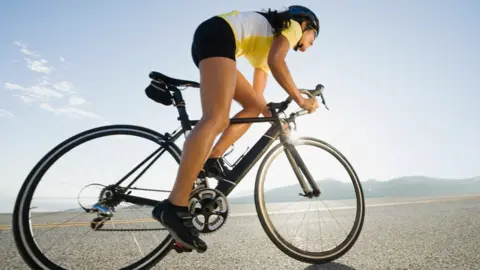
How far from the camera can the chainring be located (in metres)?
2.68

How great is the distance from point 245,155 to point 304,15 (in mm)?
1354

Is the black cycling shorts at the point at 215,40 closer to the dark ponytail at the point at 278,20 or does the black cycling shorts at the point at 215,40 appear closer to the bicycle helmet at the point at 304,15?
the dark ponytail at the point at 278,20

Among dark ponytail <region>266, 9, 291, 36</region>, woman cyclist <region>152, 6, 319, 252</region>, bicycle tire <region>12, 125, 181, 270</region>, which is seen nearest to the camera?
bicycle tire <region>12, 125, 181, 270</region>

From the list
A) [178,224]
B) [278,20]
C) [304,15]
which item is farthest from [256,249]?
[304,15]

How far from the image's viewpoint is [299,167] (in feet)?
11.0

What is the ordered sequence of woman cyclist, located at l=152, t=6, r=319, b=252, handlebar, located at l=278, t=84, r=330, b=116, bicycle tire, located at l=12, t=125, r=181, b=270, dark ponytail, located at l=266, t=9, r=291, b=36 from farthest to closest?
handlebar, located at l=278, t=84, r=330, b=116, dark ponytail, located at l=266, t=9, r=291, b=36, woman cyclist, located at l=152, t=6, r=319, b=252, bicycle tire, located at l=12, t=125, r=181, b=270

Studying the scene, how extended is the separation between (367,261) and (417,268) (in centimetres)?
38

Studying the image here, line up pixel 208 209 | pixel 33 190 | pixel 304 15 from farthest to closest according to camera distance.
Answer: pixel 304 15, pixel 208 209, pixel 33 190

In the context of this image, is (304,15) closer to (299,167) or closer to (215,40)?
(215,40)

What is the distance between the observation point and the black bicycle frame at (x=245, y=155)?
2.73 meters

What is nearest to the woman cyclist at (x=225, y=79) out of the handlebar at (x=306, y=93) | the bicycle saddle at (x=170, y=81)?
the handlebar at (x=306, y=93)

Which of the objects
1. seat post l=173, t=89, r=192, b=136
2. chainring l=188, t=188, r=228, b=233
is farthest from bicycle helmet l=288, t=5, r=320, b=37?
chainring l=188, t=188, r=228, b=233

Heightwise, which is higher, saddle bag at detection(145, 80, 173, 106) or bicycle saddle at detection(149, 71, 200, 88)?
bicycle saddle at detection(149, 71, 200, 88)

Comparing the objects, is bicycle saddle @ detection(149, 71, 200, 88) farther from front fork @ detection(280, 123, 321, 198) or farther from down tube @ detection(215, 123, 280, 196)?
front fork @ detection(280, 123, 321, 198)
